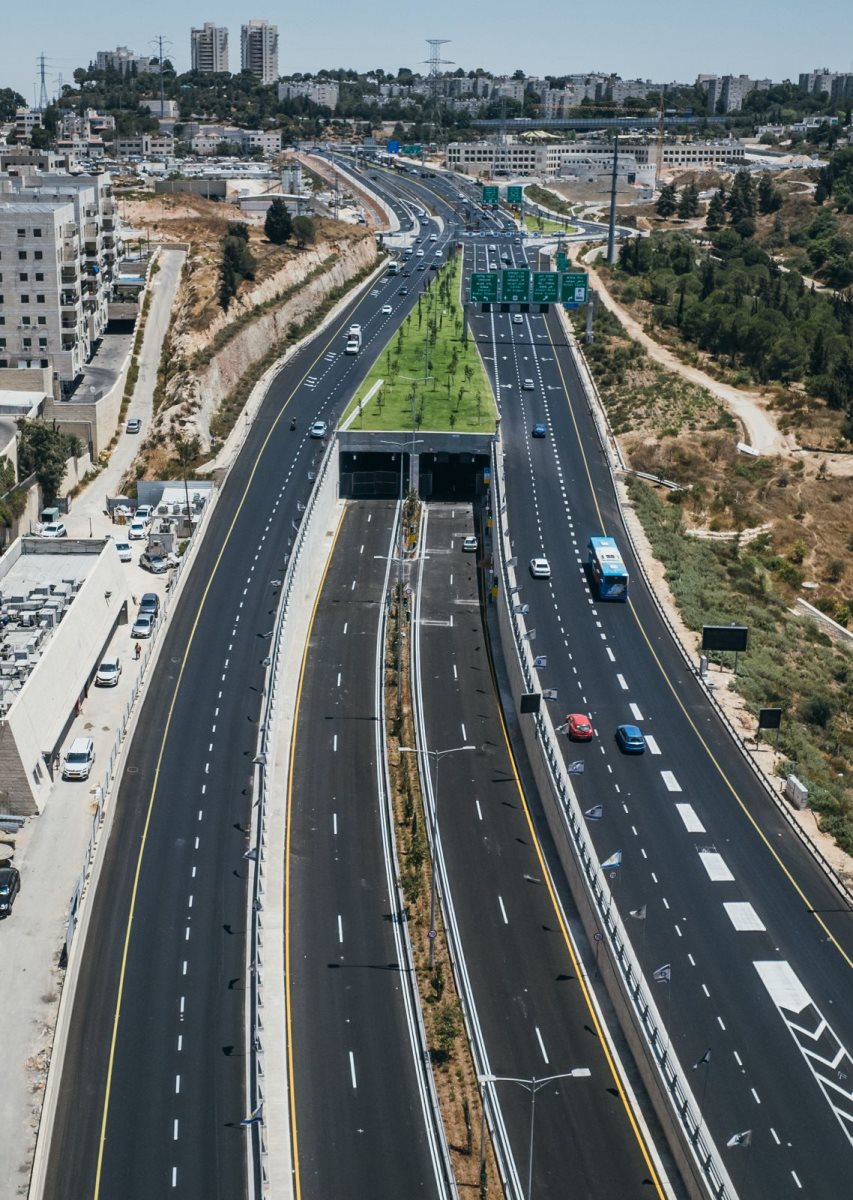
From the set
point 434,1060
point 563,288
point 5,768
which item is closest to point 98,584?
→ point 5,768

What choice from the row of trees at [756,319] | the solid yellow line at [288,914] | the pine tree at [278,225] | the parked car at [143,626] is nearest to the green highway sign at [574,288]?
the row of trees at [756,319]

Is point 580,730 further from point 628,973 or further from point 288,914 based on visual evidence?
point 628,973

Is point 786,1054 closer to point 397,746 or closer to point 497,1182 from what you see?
point 497,1182

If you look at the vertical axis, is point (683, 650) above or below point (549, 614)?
below

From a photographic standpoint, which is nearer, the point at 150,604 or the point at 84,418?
the point at 150,604

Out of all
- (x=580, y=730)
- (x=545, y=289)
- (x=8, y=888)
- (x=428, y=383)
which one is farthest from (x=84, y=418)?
(x=8, y=888)

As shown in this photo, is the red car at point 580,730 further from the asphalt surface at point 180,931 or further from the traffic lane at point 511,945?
the asphalt surface at point 180,931
